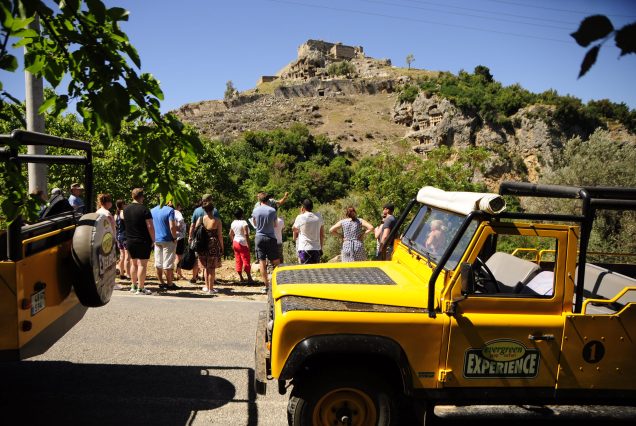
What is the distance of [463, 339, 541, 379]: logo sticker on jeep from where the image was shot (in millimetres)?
3775

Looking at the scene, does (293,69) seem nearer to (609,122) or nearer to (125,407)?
(609,122)

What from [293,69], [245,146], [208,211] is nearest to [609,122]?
[245,146]

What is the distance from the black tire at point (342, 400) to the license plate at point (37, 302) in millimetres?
2198

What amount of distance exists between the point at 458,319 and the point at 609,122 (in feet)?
239

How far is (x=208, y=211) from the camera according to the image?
9320mm

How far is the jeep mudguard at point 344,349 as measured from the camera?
3.56 m

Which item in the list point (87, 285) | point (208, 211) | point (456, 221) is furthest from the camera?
point (208, 211)

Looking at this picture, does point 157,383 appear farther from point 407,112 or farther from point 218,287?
point 407,112

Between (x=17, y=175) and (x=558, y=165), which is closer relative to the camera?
(x=17, y=175)

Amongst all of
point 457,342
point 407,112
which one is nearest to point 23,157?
point 457,342

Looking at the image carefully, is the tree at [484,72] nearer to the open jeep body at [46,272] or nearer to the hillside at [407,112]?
the hillside at [407,112]

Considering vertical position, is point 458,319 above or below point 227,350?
above

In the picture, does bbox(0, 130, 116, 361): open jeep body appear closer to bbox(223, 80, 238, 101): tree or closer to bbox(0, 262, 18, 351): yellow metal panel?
bbox(0, 262, 18, 351): yellow metal panel

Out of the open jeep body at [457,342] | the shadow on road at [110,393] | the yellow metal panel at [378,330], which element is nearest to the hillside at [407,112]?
the shadow on road at [110,393]
